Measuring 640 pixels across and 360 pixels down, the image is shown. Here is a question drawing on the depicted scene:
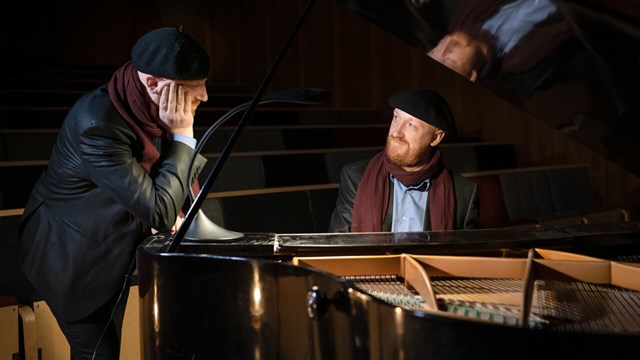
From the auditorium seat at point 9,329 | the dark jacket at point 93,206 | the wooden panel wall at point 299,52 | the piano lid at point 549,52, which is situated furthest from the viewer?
the wooden panel wall at point 299,52

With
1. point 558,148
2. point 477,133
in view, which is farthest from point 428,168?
point 477,133

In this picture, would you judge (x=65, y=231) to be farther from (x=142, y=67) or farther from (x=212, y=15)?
(x=212, y=15)

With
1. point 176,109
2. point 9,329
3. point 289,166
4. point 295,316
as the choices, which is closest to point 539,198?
point 289,166

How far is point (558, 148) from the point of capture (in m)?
3.84

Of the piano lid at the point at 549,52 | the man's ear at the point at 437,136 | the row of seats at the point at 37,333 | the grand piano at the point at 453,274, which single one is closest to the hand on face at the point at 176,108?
the grand piano at the point at 453,274

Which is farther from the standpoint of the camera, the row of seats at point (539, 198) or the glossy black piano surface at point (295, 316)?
the row of seats at point (539, 198)

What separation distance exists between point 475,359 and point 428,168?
1.25 metres

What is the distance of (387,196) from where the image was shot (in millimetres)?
2139

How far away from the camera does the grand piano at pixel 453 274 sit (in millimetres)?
978

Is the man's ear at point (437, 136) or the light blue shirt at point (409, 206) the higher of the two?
the man's ear at point (437, 136)

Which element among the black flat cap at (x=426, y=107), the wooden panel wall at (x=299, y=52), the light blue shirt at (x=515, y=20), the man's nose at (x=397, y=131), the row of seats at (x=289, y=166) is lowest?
Answer: the row of seats at (x=289, y=166)

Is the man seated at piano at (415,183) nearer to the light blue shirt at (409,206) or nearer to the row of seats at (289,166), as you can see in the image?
the light blue shirt at (409,206)

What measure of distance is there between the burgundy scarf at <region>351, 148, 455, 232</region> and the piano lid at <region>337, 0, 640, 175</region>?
2.37 feet

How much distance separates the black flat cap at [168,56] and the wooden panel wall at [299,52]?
269cm
